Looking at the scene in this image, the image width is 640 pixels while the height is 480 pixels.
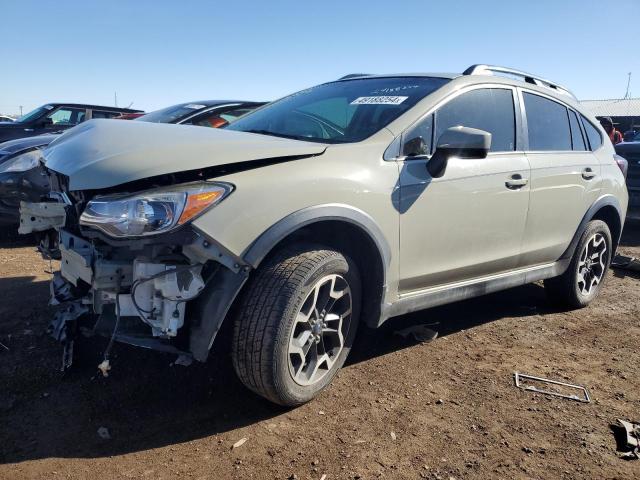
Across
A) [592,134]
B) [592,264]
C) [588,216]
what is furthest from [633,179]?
[588,216]

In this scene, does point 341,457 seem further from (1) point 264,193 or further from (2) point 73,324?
(2) point 73,324

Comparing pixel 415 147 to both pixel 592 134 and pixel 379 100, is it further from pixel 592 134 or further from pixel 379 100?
pixel 592 134

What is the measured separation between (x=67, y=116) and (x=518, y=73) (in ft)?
29.5

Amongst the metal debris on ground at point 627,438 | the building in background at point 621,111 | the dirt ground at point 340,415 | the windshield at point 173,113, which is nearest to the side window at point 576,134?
the dirt ground at point 340,415

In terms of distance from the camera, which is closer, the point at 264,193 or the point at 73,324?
the point at 264,193

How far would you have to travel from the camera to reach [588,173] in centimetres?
433

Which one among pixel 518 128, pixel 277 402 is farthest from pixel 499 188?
pixel 277 402

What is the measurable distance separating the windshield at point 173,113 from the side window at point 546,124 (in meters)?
4.05

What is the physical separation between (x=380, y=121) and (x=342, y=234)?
2.44ft

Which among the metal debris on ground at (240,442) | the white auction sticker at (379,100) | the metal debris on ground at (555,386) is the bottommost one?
→ the metal debris on ground at (555,386)

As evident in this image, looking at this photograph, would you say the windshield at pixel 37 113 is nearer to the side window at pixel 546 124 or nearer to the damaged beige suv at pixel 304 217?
the damaged beige suv at pixel 304 217

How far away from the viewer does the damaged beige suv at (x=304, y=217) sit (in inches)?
92.8

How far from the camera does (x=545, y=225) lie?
13.1ft

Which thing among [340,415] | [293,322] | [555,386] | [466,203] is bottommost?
[555,386]
